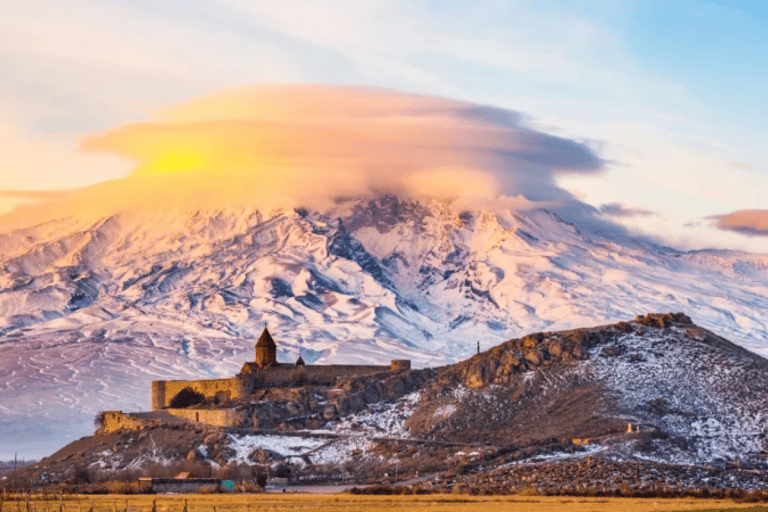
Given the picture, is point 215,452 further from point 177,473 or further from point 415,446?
point 415,446

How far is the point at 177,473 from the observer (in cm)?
10281

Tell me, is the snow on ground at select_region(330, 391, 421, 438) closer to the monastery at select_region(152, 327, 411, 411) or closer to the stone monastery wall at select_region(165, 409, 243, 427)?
the stone monastery wall at select_region(165, 409, 243, 427)

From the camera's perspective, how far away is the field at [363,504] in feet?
227

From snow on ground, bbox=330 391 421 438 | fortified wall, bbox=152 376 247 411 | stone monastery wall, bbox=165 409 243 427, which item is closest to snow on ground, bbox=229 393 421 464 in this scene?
snow on ground, bbox=330 391 421 438

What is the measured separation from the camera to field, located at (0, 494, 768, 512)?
69125 millimetres

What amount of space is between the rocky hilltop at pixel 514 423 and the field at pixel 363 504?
1213cm

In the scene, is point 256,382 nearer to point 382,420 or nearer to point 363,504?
point 382,420

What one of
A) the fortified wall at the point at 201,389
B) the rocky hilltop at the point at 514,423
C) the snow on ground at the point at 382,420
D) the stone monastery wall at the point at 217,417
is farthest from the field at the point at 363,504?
the fortified wall at the point at 201,389

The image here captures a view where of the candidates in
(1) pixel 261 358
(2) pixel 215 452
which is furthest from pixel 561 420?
(1) pixel 261 358

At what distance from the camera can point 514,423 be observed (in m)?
109

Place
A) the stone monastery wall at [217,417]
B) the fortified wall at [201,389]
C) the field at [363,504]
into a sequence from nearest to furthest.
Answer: the field at [363,504] < the stone monastery wall at [217,417] < the fortified wall at [201,389]

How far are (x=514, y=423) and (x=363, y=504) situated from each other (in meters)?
37.3

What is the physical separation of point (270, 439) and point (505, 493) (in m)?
29.8

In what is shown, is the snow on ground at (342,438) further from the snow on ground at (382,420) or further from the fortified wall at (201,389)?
the fortified wall at (201,389)
